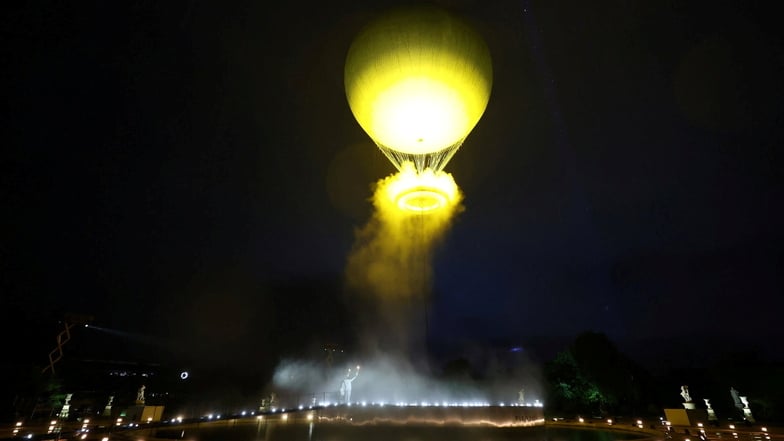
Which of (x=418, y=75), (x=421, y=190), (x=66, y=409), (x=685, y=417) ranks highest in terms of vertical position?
(x=418, y=75)

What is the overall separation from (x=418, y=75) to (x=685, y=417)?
25748 mm

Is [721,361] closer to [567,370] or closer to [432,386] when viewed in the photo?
[567,370]

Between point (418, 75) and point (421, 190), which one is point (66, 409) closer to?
point (421, 190)

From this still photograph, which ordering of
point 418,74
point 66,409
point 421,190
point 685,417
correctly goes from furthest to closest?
point 685,417, point 66,409, point 421,190, point 418,74

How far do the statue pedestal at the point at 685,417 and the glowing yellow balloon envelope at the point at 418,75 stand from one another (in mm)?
23331

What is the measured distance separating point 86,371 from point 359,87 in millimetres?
42377

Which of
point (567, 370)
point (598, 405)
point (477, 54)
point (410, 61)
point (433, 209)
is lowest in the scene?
point (598, 405)

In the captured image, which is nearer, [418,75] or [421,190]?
[418,75]

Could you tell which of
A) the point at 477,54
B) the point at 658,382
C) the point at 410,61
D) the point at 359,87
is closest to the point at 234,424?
the point at 359,87

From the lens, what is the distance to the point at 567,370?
1412 inches

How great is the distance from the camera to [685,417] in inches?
811

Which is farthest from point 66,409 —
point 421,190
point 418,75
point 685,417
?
point 685,417

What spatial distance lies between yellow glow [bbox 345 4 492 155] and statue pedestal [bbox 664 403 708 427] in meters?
23.4

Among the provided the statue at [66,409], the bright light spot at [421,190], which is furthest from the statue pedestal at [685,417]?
the statue at [66,409]
